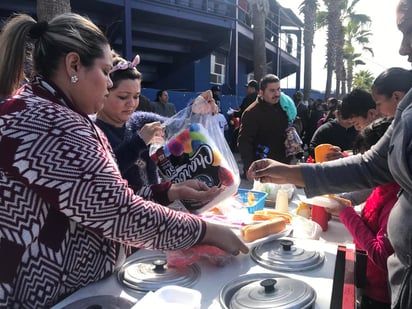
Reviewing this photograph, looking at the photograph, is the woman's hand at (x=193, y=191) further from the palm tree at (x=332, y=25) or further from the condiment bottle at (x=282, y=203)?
the palm tree at (x=332, y=25)

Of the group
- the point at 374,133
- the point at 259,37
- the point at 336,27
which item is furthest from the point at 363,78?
the point at 374,133

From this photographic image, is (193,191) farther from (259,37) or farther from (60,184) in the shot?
(259,37)

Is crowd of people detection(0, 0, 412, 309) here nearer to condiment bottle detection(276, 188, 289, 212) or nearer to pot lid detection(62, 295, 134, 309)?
pot lid detection(62, 295, 134, 309)

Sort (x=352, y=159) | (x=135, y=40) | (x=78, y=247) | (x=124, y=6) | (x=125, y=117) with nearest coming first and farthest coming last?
(x=78, y=247)
(x=352, y=159)
(x=125, y=117)
(x=124, y=6)
(x=135, y=40)

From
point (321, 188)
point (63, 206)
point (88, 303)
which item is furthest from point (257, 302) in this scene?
point (321, 188)

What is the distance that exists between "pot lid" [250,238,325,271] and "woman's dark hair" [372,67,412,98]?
1343mm

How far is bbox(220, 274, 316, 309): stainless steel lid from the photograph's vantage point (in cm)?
93

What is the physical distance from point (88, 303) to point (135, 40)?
1105 cm

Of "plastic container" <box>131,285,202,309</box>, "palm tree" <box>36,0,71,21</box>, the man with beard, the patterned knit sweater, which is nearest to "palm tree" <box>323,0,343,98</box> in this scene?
"palm tree" <box>36,0,71,21</box>

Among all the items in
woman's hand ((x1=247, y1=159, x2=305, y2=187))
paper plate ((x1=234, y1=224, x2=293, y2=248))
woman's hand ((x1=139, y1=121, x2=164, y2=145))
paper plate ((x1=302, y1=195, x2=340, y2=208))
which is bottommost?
paper plate ((x1=234, y1=224, x2=293, y2=248))

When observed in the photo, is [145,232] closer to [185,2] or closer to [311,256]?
[311,256]

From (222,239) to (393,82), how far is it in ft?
5.38

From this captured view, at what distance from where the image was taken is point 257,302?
945 mm

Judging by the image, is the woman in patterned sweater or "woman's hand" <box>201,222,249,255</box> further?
"woman's hand" <box>201,222,249,255</box>
